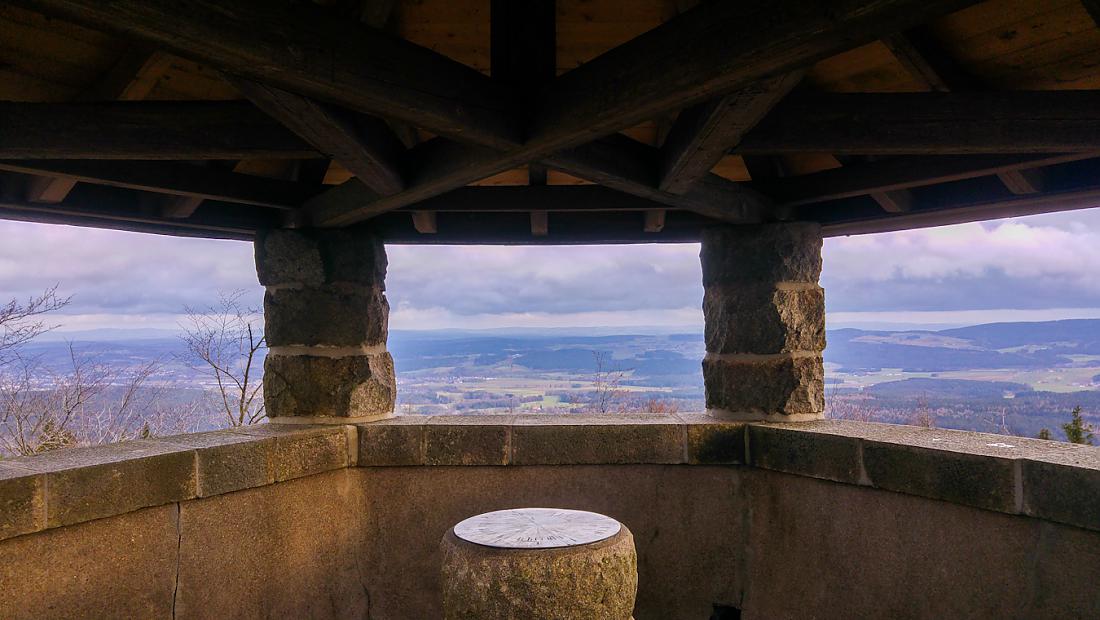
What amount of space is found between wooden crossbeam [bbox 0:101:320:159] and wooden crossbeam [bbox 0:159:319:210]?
1.49ft

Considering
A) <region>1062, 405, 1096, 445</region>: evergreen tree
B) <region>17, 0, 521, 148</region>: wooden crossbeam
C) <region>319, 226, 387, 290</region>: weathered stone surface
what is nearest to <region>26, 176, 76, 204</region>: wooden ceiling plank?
<region>319, 226, 387, 290</region>: weathered stone surface

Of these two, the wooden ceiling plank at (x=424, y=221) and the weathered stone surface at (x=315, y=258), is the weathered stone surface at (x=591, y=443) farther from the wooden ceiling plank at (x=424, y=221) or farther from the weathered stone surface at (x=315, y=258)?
the wooden ceiling plank at (x=424, y=221)

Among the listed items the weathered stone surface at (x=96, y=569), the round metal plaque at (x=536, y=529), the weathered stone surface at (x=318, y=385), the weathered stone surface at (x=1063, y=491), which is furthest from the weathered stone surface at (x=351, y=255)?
the weathered stone surface at (x=1063, y=491)

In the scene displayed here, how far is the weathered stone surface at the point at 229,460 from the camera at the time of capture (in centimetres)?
298

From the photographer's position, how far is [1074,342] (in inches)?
515

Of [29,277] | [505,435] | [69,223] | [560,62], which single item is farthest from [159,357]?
[560,62]

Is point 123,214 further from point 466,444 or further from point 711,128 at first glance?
point 711,128

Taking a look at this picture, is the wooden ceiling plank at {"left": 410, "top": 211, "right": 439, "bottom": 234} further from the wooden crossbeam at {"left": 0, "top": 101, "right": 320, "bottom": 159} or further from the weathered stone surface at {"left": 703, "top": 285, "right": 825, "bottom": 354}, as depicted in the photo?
the weathered stone surface at {"left": 703, "top": 285, "right": 825, "bottom": 354}

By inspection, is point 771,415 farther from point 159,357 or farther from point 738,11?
point 159,357

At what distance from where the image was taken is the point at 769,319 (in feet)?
12.0

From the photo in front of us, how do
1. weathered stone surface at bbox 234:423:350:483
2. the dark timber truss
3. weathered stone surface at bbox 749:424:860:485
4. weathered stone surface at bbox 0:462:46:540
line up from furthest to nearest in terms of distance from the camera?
weathered stone surface at bbox 234:423:350:483
weathered stone surface at bbox 749:424:860:485
weathered stone surface at bbox 0:462:46:540
the dark timber truss

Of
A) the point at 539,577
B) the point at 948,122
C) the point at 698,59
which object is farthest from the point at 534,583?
the point at 948,122

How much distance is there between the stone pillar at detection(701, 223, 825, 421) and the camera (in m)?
3.65

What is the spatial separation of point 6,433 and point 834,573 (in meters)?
9.25
